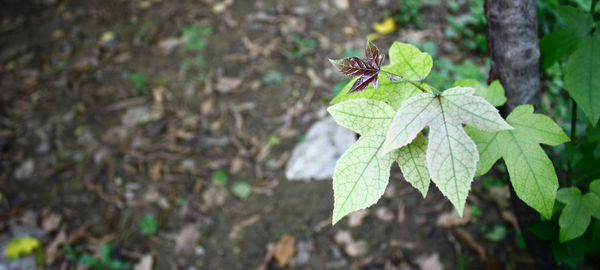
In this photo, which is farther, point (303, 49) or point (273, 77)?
point (303, 49)

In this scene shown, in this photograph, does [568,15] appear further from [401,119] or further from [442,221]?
[442,221]

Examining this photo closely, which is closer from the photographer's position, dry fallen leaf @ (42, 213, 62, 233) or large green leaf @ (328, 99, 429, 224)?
large green leaf @ (328, 99, 429, 224)

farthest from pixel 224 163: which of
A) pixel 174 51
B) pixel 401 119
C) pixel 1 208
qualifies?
pixel 401 119

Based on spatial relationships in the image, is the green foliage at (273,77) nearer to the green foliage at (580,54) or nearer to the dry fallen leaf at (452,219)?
the dry fallen leaf at (452,219)

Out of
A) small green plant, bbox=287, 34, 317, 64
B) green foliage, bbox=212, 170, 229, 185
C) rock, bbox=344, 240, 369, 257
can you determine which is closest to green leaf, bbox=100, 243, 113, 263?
green foliage, bbox=212, 170, 229, 185

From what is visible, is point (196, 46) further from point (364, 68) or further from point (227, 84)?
point (364, 68)

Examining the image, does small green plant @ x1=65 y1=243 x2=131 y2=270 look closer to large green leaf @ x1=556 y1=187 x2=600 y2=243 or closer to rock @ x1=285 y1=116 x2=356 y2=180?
rock @ x1=285 y1=116 x2=356 y2=180

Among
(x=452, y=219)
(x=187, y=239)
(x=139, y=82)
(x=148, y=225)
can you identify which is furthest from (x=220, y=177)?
(x=452, y=219)
